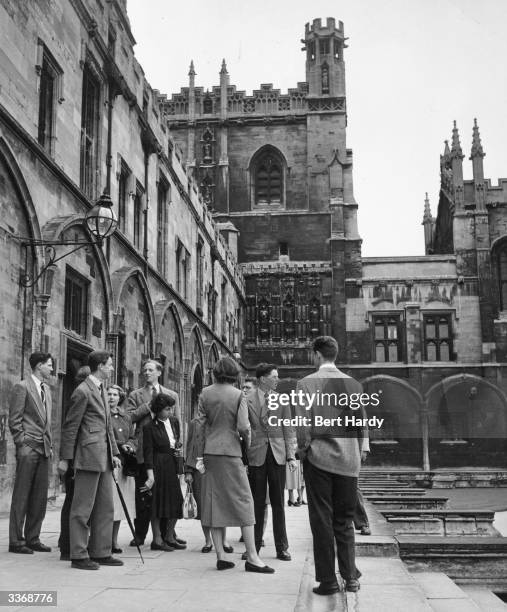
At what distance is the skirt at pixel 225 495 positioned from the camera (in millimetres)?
6793

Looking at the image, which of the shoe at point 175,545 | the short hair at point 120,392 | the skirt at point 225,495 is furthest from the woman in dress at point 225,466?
the shoe at point 175,545

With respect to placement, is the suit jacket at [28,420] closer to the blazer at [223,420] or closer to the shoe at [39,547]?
the shoe at [39,547]

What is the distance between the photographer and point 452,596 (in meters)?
6.29

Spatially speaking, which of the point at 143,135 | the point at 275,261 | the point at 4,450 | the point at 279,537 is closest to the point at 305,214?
the point at 275,261

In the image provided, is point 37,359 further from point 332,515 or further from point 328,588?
point 328,588

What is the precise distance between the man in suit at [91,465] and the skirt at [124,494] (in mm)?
628

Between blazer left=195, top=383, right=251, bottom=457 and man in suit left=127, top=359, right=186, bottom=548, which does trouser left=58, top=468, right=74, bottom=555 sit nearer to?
man in suit left=127, top=359, right=186, bottom=548

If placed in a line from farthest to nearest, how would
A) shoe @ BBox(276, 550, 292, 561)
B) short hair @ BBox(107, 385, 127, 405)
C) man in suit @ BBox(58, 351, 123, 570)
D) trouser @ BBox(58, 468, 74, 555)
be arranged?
short hair @ BBox(107, 385, 127, 405), shoe @ BBox(276, 550, 292, 561), trouser @ BBox(58, 468, 74, 555), man in suit @ BBox(58, 351, 123, 570)

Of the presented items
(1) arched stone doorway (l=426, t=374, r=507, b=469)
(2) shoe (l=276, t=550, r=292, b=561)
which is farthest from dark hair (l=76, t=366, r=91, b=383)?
→ (1) arched stone doorway (l=426, t=374, r=507, b=469)

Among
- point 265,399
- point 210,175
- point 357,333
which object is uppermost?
point 210,175

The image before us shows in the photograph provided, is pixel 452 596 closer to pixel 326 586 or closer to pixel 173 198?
pixel 326 586

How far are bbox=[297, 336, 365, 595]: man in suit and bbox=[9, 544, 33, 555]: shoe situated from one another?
288 cm

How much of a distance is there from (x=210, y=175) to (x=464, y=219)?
42.4 feet

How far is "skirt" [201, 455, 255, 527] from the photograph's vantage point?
679cm
